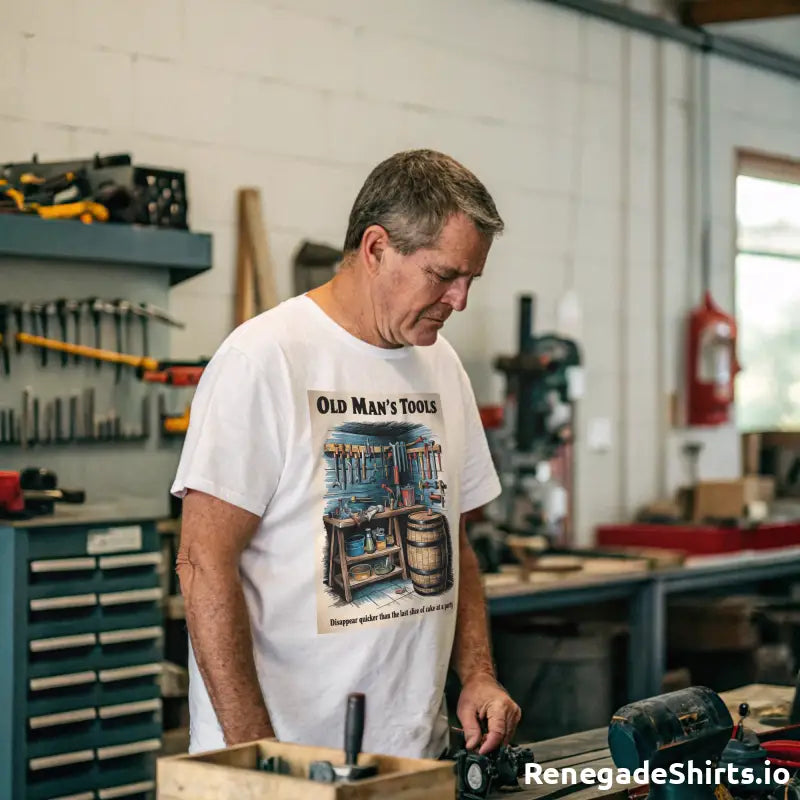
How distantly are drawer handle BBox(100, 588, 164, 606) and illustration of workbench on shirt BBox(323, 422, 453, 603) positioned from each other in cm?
115

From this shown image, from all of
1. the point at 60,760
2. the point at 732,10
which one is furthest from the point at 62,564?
the point at 732,10

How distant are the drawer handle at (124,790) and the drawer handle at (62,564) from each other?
0.48m

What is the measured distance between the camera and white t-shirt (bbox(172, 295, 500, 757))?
5.74 ft

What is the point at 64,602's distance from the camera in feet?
9.07

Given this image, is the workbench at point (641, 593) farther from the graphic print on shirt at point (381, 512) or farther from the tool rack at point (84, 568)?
the graphic print on shirt at point (381, 512)

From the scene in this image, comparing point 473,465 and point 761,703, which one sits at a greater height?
point 473,465

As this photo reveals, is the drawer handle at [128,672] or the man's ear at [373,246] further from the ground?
the man's ear at [373,246]

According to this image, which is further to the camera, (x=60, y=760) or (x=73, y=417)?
(x=73, y=417)

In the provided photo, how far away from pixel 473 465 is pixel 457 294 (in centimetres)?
33

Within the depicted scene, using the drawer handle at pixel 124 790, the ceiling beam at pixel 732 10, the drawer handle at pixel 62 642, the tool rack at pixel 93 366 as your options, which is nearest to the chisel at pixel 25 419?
the tool rack at pixel 93 366

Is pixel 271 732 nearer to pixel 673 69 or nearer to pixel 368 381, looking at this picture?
pixel 368 381

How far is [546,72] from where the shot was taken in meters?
4.96

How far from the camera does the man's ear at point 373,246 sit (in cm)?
183

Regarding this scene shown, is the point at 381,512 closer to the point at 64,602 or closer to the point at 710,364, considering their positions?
the point at 64,602
